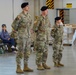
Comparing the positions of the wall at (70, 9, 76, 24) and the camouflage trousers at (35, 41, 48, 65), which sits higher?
the wall at (70, 9, 76, 24)

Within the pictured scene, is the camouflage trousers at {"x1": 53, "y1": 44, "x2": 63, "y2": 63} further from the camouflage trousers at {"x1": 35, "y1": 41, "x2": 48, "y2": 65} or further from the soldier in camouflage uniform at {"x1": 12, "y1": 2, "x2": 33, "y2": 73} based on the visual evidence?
the soldier in camouflage uniform at {"x1": 12, "y1": 2, "x2": 33, "y2": 73}

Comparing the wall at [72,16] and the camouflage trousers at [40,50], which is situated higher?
the wall at [72,16]

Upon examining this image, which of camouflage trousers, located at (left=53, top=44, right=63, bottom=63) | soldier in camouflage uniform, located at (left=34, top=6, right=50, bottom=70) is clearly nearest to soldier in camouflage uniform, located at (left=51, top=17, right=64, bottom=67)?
camouflage trousers, located at (left=53, top=44, right=63, bottom=63)

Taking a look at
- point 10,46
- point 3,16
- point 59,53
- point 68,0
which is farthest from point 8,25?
point 68,0

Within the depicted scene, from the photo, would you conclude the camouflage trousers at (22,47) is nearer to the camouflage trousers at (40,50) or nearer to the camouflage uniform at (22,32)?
the camouflage uniform at (22,32)

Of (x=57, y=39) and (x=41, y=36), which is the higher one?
(x=41, y=36)

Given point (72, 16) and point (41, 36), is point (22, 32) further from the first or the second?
point (72, 16)

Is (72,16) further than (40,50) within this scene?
Yes

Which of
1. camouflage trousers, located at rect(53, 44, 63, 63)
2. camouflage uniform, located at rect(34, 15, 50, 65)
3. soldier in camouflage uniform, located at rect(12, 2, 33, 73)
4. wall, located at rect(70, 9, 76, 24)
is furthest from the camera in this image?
wall, located at rect(70, 9, 76, 24)

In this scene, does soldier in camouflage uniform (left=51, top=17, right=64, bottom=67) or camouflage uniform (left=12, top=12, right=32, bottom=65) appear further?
soldier in camouflage uniform (left=51, top=17, right=64, bottom=67)

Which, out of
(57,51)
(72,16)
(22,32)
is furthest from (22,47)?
(72,16)

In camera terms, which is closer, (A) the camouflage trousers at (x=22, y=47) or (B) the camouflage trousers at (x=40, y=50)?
(A) the camouflage trousers at (x=22, y=47)

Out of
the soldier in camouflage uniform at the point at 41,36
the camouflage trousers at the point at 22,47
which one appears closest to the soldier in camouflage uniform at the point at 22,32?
the camouflage trousers at the point at 22,47

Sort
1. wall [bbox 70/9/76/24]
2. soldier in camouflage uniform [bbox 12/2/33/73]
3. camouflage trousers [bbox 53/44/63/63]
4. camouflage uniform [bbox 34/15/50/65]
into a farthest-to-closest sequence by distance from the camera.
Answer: wall [bbox 70/9/76/24], camouflage trousers [bbox 53/44/63/63], camouflage uniform [bbox 34/15/50/65], soldier in camouflage uniform [bbox 12/2/33/73]
